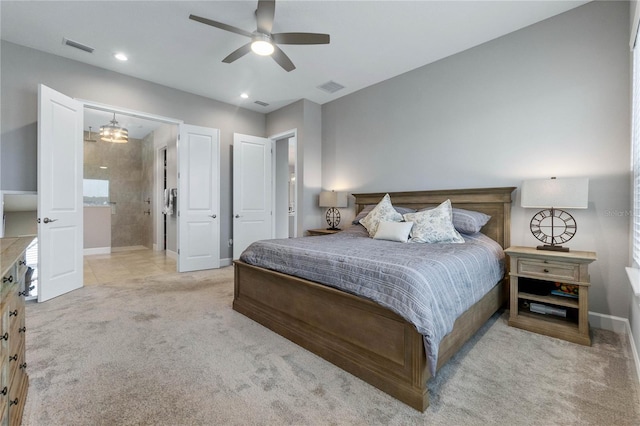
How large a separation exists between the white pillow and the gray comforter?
0.15 m

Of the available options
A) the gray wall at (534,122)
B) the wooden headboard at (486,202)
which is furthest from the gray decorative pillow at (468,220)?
the gray wall at (534,122)

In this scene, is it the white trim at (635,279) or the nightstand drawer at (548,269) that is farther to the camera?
the nightstand drawer at (548,269)

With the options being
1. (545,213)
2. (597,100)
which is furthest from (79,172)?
(597,100)

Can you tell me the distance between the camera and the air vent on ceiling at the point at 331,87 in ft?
14.0

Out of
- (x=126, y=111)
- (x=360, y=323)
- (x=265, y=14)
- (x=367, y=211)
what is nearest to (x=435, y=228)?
(x=367, y=211)

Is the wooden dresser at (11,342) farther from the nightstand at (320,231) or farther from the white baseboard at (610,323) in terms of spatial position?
the white baseboard at (610,323)

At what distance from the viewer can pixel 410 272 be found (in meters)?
1.63

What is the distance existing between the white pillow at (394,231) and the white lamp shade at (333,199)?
151cm

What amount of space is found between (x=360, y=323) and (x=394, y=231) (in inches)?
53.8

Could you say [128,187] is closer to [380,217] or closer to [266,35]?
[266,35]

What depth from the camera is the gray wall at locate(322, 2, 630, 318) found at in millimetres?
2480

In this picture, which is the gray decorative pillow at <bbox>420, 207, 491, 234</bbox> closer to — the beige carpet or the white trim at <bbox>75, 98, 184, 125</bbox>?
the beige carpet

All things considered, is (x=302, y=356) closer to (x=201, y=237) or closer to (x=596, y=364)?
(x=596, y=364)

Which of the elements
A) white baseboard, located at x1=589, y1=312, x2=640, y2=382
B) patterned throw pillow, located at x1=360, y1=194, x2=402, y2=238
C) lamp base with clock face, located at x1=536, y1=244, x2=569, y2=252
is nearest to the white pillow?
patterned throw pillow, located at x1=360, y1=194, x2=402, y2=238
